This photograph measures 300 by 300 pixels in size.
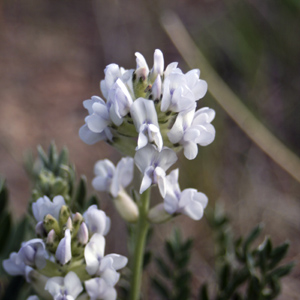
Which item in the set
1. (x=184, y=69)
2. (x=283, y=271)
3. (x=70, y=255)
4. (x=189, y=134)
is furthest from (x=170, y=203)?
(x=184, y=69)

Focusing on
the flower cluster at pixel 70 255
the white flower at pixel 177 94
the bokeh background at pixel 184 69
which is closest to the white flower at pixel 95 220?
the flower cluster at pixel 70 255

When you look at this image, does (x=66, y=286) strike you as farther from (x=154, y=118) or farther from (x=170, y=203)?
(x=154, y=118)

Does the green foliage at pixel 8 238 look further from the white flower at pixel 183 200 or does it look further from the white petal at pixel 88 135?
the white flower at pixel 183 200

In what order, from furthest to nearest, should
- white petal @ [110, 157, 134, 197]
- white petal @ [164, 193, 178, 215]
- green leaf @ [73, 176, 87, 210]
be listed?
green leaf @ [73, 176, 87, 210] → white petal @ [110, 157, 134, 197] → white petal @ [164, 193, 178, 215]

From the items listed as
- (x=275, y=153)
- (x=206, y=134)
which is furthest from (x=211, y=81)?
(x=206, y=134)

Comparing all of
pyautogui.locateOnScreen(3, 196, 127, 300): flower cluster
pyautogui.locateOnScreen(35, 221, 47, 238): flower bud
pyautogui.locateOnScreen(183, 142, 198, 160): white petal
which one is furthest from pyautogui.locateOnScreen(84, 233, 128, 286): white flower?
pyautogui.locateOnScreen(183, 142, 198, 160): white petal

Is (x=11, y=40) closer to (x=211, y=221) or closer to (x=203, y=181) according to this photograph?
(x=203, y=181)

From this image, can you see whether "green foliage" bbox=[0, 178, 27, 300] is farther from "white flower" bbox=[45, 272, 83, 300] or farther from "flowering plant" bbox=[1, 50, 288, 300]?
"white flower" bbox=[45, 272, 83, 300]
